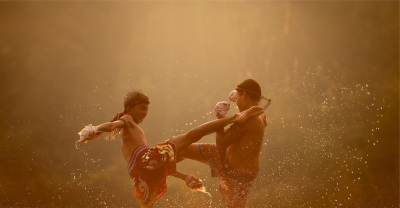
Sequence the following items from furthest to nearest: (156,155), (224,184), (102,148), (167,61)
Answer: (167,61) → (102,148) → (224,184) → (156,155)

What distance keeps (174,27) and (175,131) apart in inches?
103

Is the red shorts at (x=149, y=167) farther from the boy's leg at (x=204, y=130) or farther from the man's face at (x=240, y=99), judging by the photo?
the man's face at (x=240, y=99)

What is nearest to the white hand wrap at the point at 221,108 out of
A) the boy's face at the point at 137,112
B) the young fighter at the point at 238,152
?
the young fighter at the point at 238,152

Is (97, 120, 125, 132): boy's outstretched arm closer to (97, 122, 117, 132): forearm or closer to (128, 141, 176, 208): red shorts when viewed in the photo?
(97, 122, 117, 132): forearm

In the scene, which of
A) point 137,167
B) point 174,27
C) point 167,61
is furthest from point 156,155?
point 174,27

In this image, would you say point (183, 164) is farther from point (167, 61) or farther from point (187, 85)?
point (167, 61)

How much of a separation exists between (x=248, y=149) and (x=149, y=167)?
1017mm

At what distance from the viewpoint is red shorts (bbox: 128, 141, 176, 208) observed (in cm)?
241

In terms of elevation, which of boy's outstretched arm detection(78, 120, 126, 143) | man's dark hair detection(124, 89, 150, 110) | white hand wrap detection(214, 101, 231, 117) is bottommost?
boy's outstretched arm detection(78, 120, 126, 143)

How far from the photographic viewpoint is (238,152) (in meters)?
2.56

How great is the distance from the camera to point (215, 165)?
2.75 meters

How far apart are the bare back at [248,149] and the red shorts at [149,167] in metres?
0.63

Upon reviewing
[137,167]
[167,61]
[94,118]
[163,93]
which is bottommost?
[137,167]

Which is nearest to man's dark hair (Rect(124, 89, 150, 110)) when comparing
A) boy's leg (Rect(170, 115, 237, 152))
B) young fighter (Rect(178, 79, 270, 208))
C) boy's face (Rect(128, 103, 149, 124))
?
boy's face (Rect(128, 103, 149, 124))
